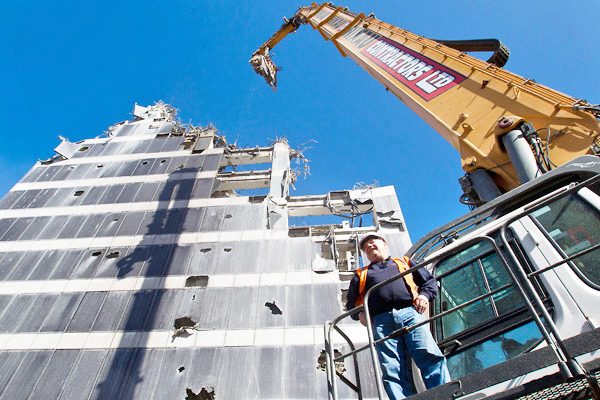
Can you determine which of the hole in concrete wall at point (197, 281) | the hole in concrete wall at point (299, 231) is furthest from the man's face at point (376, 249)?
the hole in concrete wall at point (299, 231)

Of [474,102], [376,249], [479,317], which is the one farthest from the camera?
[474,102]

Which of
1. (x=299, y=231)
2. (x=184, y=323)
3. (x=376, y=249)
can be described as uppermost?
(x=299, y=231)

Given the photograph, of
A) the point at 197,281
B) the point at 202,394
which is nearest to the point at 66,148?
the point at 197,281

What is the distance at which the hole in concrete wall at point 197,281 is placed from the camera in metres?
12.1

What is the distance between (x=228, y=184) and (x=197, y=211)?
299cm

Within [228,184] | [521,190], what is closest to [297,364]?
[521,190]

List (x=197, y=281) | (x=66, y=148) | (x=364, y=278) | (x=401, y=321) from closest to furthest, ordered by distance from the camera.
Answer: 1. (x=401, y=321)
2. (x=364, y=278)
3. (x=197, y=281)
4. (x=66, y=148)

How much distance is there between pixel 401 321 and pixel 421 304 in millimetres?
284

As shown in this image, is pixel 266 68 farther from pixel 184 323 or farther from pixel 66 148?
pixel 66 148

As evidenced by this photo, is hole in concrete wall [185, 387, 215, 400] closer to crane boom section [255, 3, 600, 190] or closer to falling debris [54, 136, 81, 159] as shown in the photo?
crane boom section [255, 3, 600, 190]

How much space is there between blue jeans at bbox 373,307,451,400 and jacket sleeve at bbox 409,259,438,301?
216 mm

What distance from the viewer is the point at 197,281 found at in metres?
12.2

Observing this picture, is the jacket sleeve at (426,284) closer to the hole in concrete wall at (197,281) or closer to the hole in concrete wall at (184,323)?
the hole in concrete wall at (184,323)

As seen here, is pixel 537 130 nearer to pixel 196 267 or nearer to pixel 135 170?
pixel 196 267
